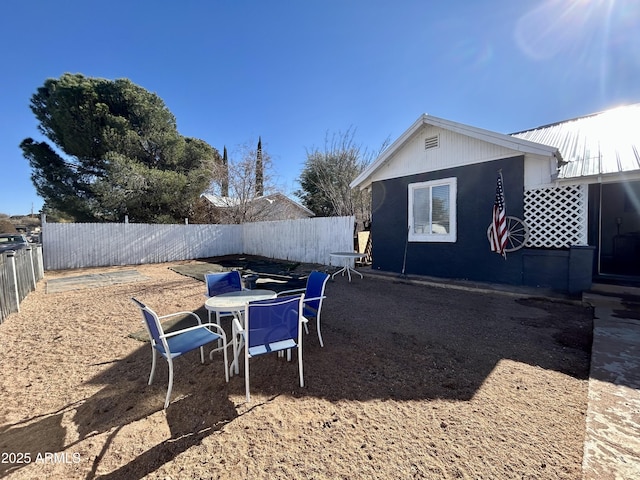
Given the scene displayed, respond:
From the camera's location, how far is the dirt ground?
5.73 ft

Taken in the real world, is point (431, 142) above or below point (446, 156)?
above

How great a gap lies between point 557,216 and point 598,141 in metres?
2.44

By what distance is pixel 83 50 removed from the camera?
8.57 metres

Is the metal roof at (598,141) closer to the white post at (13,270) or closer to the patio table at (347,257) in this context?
the patio table at (347,257)

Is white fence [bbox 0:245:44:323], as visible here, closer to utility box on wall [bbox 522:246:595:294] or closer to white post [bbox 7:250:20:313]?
white post [bbox 7:250:20:313]

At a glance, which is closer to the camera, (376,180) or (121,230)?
(376,180)

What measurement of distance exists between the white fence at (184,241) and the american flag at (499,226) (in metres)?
4.12

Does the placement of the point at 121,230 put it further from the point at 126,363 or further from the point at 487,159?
the point at 487,159

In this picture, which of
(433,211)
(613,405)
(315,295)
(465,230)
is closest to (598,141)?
(465,230)

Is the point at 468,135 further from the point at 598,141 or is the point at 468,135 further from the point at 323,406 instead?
the point at 323,406

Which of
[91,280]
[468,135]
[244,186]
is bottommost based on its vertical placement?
[91,280]

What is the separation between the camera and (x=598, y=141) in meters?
6.55

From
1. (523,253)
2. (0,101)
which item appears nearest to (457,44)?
(523,253)

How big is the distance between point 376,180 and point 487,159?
10.9 ft
